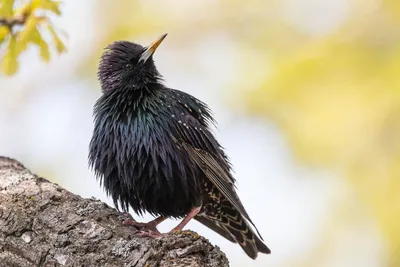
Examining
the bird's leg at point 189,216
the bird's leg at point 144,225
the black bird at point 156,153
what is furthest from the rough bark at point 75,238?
the bird's leg at point 189,216

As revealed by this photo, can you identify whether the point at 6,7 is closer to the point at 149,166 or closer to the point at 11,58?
the point at 11,58

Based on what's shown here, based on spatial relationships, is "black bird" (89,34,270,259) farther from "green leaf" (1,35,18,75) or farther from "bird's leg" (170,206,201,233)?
"green leaf" (1,35,18,75)

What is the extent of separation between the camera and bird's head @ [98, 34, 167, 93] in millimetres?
4551

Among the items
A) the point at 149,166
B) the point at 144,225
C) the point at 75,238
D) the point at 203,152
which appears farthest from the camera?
the point at 203,152

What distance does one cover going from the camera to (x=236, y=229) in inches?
188

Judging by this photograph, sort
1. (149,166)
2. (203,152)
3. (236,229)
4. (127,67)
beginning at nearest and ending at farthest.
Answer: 1. (149,166)
2. (203,152)
3. (127,67)
4. (236,229)

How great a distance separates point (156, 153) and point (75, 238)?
1.20 meters

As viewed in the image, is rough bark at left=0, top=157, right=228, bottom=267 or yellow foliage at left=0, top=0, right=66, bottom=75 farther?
yellow foliage at left=0, top=0, right=66, bottom=75

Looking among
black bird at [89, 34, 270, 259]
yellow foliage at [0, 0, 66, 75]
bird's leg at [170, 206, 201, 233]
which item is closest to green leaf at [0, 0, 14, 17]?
yellow foliage at [0, 0, 66, 75]

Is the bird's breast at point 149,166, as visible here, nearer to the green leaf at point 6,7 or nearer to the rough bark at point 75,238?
the rough bark at point 75,238

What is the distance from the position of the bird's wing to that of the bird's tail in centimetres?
21

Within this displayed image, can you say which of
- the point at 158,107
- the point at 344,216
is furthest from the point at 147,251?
the point at 344,216

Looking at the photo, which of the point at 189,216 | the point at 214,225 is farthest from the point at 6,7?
the point at 214,225

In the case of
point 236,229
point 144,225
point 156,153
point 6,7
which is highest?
point 6,7
